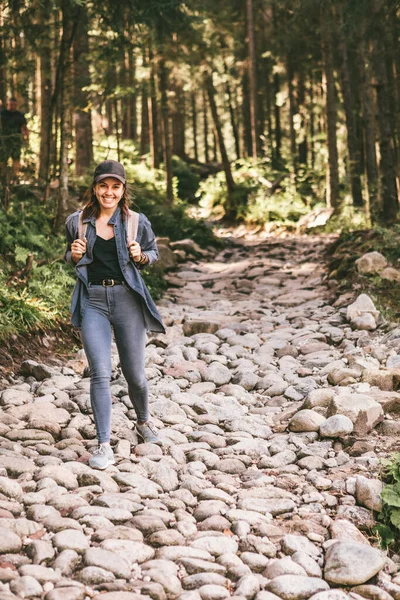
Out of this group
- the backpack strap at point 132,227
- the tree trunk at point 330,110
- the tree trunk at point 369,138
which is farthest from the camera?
the tree trunk at point 330,110

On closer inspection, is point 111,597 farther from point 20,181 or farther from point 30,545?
point 20,181

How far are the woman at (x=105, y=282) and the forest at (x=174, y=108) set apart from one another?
2967mm

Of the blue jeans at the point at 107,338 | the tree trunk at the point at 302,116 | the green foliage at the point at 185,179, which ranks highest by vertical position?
the tree trunk at the point at 302,116

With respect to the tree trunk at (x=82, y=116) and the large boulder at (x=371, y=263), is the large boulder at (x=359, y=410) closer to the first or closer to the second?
the large boulder at (x=371, y=263)

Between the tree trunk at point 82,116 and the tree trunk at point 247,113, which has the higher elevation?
the tree trunk at point 247,113

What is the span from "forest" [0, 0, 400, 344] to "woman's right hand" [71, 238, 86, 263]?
3072mm

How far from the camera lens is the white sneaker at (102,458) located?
471 centimetres

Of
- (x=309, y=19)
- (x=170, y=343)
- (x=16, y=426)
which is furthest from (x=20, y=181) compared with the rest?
(x=309, y=19)

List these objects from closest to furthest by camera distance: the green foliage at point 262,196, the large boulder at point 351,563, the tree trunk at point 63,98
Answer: the large boulder at point 351,563, the tree trunk at point 63,98, the green foliage at point 262,196

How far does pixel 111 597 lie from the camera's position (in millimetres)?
3146

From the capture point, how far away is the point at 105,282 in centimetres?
489

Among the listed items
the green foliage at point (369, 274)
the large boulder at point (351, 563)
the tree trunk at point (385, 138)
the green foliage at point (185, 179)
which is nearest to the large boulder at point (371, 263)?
the green foliage at point (369, 274)

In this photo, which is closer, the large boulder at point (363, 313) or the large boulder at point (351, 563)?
the large boulder at point (351, 563)

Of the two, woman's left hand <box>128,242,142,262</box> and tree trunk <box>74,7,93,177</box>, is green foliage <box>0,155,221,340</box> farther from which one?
tree trunk <box>74,7,93,177</box>
